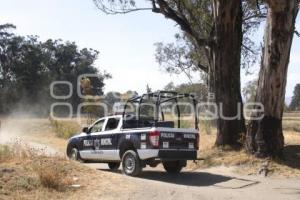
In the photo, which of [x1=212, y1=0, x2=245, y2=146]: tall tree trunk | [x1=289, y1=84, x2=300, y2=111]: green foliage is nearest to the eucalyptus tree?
[x1=212, y1=0, x2=245, y2=146]: tall tree trunk

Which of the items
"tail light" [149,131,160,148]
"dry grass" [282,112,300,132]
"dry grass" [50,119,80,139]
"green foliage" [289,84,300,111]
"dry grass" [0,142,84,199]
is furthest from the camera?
"green foliage" [289,84,300,111]

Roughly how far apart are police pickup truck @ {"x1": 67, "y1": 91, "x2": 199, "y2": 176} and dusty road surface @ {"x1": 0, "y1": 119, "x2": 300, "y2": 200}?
622 millimetres

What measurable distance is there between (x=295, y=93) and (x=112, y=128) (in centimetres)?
12016

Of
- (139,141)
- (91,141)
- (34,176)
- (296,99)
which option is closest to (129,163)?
(139,141)

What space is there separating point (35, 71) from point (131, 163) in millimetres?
61216

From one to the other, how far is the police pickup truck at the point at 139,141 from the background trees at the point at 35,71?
47406 mm

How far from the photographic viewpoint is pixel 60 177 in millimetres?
12312

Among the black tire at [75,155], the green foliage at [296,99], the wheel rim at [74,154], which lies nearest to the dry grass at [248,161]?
the black tire at [75,155]

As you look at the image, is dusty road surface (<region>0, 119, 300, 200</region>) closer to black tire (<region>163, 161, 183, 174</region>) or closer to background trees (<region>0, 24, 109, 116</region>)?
black tire (<region>163, 161, 183, 174</region>)

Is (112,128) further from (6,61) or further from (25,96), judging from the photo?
(6,61)

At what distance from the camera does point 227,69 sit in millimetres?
20438

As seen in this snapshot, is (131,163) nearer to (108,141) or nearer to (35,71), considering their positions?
(108,141)

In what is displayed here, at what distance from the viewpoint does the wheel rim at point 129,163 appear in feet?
53.1

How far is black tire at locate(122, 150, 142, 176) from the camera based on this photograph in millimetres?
16000
